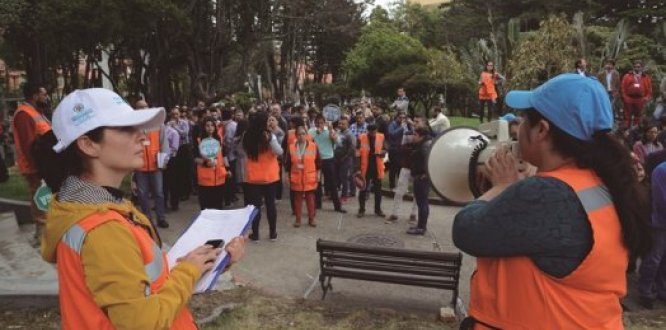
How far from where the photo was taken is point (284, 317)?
536 cm

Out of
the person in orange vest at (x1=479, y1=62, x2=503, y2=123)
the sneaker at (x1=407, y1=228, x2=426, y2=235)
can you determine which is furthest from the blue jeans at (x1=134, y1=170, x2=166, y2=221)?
the person in orange vest at (x1=479, y1=62, x2=503, y2=123)

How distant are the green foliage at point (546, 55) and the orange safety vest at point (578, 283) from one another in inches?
655

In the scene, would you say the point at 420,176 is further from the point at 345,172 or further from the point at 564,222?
the point at 564,222

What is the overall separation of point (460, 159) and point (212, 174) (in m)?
→ 6.88

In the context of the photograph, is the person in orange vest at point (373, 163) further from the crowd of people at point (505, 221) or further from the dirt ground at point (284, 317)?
the crowd of people at point (505, 221)

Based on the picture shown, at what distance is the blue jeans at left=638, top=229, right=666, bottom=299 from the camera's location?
589cm

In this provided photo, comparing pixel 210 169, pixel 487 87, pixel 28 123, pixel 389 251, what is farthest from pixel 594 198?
pixel 487 87

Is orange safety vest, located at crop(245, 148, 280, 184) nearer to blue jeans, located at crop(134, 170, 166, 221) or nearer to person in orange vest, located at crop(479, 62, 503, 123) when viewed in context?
blue jeans, located at crop(134, 170, 166, 221)

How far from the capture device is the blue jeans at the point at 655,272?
5.89 m

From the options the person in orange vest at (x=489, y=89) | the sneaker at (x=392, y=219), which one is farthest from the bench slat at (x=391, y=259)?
the person in orange vest at (x=489, y=89)

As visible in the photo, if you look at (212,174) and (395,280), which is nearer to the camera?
(395,280)

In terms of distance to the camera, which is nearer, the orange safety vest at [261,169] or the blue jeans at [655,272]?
the blue jeans at [655,272]

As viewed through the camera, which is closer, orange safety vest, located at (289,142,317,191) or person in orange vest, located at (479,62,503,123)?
orange safety vest, located at (289,142,317,191)

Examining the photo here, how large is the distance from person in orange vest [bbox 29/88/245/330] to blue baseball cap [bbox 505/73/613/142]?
1.33 m
